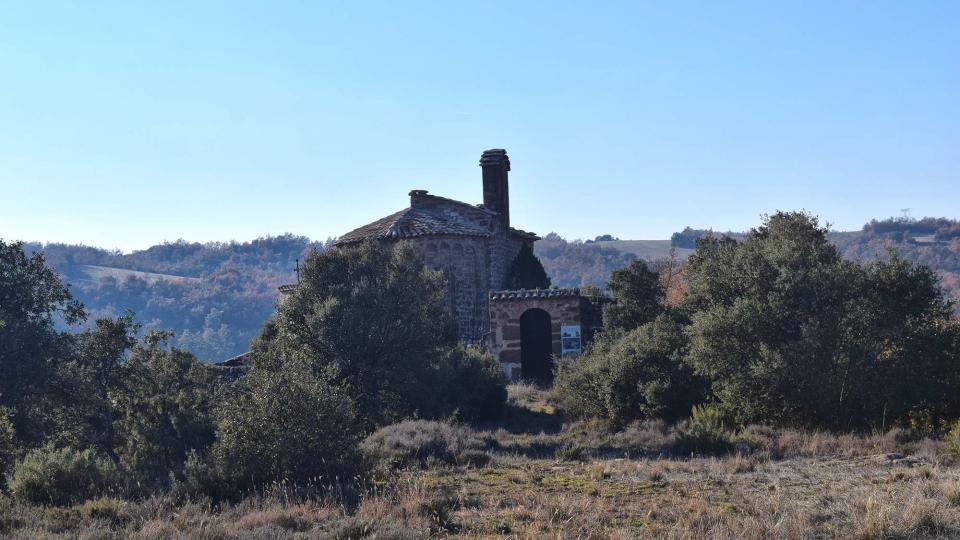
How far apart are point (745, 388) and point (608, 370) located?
12.7 ft

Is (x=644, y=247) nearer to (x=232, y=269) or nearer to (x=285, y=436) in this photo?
(x=232, y=269)

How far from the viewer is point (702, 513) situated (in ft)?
30.8

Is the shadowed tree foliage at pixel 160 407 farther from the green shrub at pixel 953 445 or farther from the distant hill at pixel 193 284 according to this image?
the distant hill at pixel 193 284

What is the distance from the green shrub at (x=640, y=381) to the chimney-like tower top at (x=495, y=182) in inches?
548

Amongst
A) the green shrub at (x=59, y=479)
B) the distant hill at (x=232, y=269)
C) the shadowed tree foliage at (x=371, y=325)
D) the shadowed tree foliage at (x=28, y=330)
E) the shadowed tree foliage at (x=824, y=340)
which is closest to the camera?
the green shrub at (x=59, y=479)

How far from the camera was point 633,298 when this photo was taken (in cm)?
2416

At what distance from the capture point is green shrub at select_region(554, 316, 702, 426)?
1862 cm

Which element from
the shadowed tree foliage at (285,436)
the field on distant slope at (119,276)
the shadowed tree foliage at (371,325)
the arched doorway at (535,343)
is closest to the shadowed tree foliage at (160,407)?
the shadowed tree foliage at (371,325)

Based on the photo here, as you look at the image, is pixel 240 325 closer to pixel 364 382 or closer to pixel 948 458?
pixel 364 382

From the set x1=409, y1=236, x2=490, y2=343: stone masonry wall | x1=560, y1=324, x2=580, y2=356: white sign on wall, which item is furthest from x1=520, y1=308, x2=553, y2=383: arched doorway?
x1=409, y1=236, x2=490, y2=343: stone masonry wall

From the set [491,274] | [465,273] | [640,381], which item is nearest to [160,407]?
[640,381]

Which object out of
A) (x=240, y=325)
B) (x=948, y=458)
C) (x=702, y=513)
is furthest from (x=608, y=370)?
(x=240, y=325)

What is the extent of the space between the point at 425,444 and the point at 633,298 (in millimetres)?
10826

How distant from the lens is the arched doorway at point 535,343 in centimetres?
2716
